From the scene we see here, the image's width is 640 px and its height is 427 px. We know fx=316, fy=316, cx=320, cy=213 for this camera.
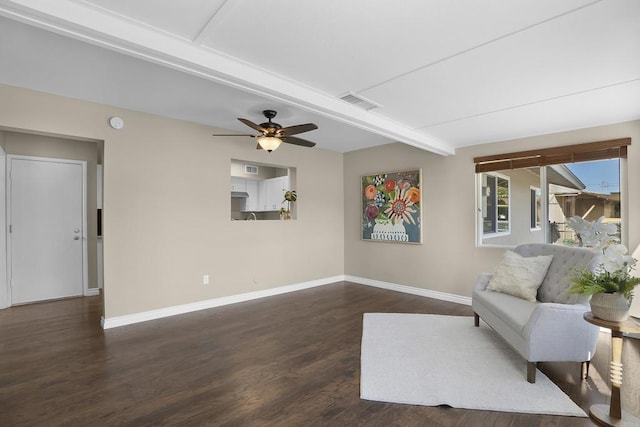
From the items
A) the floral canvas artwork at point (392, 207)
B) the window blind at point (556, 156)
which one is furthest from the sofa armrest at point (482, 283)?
the window blind at point (556, 156)

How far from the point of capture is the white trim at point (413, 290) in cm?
470

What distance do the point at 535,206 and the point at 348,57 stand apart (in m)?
3.53

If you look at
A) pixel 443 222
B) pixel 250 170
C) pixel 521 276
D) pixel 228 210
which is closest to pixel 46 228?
pixel 228 210

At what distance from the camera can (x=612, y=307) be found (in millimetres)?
1935

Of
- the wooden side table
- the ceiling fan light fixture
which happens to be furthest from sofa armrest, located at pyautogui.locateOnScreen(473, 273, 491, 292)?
the ceiling fan light fixture

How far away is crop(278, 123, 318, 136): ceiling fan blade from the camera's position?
3388mm

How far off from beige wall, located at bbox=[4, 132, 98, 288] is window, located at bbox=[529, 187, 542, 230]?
6.73 m

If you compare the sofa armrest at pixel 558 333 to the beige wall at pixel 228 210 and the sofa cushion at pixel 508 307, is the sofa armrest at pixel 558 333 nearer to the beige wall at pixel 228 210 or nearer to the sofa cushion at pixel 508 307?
the sofa cushion at pixel 508 307

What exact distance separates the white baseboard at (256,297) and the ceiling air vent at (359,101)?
124 inches

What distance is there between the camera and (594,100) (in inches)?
118

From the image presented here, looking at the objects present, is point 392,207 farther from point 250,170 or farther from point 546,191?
point 250,170

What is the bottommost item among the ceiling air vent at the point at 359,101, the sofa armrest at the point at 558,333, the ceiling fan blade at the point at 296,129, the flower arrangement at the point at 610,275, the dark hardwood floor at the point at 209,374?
the dark hardwood floor at the point at 209,374

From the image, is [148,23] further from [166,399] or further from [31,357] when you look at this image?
[31,357]

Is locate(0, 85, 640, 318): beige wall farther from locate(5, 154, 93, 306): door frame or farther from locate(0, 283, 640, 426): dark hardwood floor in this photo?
locate(5, 154, 93, 306): door frame
